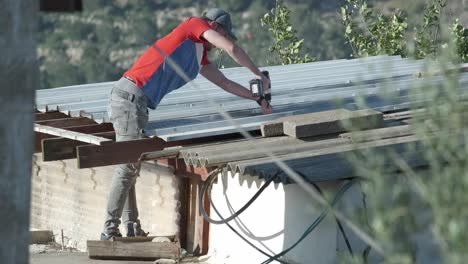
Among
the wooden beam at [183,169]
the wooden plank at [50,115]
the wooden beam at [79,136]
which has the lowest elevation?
the wooden beam at [183,169]

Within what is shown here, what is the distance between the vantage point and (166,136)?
347 inches

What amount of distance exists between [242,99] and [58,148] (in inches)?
83.4

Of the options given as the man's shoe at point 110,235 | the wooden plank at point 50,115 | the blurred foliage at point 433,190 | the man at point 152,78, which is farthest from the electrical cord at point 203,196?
the blurred foliage at point 433,190

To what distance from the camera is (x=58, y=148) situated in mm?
8742

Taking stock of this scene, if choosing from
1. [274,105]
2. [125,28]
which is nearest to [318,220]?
[274,105]

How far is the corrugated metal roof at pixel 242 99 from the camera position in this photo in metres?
9.27

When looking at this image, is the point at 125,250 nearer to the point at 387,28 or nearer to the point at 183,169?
the point at 183,169

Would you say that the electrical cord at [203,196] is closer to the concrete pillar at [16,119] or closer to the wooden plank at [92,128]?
the wooden plank at [92,128]

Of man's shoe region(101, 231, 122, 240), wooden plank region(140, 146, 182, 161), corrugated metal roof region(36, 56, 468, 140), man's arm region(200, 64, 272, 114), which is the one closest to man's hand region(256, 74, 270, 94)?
man's arm region(200, 64, 272, 114)

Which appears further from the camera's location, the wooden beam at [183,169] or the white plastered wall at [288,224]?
the wooden beam at [183,169]

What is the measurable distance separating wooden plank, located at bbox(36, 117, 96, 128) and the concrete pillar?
14.9 ft

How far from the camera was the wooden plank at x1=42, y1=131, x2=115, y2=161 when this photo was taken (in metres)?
8.65

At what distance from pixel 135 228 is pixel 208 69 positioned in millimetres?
1338

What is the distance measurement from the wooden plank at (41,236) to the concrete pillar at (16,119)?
5.58 metres
